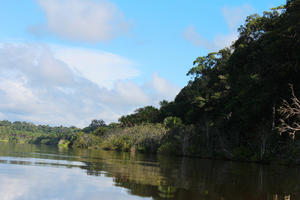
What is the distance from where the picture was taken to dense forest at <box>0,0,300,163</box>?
27938 millimetres

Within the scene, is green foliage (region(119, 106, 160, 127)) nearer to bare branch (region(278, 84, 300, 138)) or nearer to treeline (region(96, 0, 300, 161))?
treeline (region(96, 0, 300, 161))

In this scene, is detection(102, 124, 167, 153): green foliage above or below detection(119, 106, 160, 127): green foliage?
below

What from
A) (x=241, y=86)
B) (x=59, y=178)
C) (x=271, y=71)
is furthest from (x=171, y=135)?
(x=59, y=178)

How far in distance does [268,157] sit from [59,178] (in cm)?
2778

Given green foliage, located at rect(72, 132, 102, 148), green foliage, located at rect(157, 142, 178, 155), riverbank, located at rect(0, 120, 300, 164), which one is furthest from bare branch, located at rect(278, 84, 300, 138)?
green foliage, located at rect(72, 132, 102, 148)

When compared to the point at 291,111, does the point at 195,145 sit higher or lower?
lower

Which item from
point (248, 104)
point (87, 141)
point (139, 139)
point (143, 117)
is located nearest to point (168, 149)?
point (139, 139)

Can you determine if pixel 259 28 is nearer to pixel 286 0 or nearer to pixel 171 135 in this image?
pixel 286 0

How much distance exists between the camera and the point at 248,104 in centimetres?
3450

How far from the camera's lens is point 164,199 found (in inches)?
370

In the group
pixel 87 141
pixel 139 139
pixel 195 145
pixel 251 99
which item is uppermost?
pixel 251 99

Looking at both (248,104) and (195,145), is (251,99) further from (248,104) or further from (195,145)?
(195,145)

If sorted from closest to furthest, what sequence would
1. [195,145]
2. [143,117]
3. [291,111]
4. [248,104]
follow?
[291,111] → [248,104] → [195,145] → [143,117]

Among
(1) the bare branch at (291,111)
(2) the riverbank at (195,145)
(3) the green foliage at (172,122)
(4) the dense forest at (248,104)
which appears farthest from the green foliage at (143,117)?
(1) the bare branch at (291,111)
